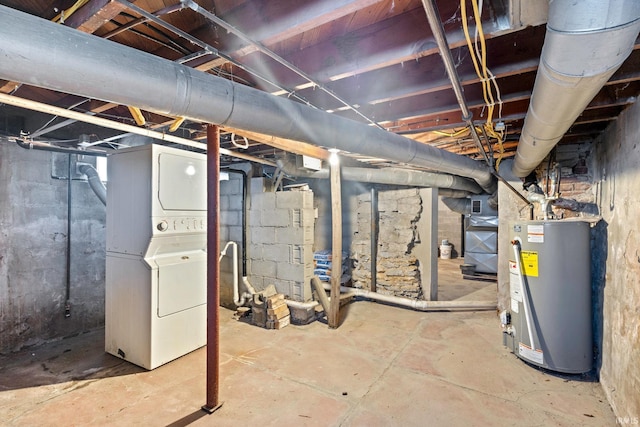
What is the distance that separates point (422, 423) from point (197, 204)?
8.10ft

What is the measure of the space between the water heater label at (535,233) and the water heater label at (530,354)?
0.90m

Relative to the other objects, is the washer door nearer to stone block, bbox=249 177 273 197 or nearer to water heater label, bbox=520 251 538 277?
stone block, bbox=249 177 273 197

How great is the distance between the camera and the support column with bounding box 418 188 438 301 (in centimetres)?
438

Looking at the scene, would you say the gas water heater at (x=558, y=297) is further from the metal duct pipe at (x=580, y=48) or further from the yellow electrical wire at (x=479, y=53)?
the metal duct pipe at (x=580, y=48)

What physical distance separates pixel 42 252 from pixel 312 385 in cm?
293

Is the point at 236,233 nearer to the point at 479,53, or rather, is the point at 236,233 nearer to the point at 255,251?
the point at 255,251

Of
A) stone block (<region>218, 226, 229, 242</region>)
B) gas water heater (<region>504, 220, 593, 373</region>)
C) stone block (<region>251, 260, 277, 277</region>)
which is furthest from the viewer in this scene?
stone block (<region>218, 226, 229, 242</region>)

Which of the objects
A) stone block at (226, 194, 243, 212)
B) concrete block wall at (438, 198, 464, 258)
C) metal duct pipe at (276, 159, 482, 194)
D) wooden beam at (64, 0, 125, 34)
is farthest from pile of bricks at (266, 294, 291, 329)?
concrete block wall at (438, 198, 464, 258)

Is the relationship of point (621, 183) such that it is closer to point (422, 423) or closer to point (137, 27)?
point (422, 423)

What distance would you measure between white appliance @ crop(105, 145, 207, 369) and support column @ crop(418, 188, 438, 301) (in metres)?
3.00

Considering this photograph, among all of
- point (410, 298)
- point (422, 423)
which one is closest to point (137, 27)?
point (422, 423)

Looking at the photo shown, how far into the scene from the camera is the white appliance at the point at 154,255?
2527 mm

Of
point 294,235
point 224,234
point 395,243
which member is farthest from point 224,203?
point 395,243

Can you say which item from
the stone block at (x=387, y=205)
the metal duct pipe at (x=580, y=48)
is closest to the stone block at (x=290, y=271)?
the stone block at (x=387, y=205)
